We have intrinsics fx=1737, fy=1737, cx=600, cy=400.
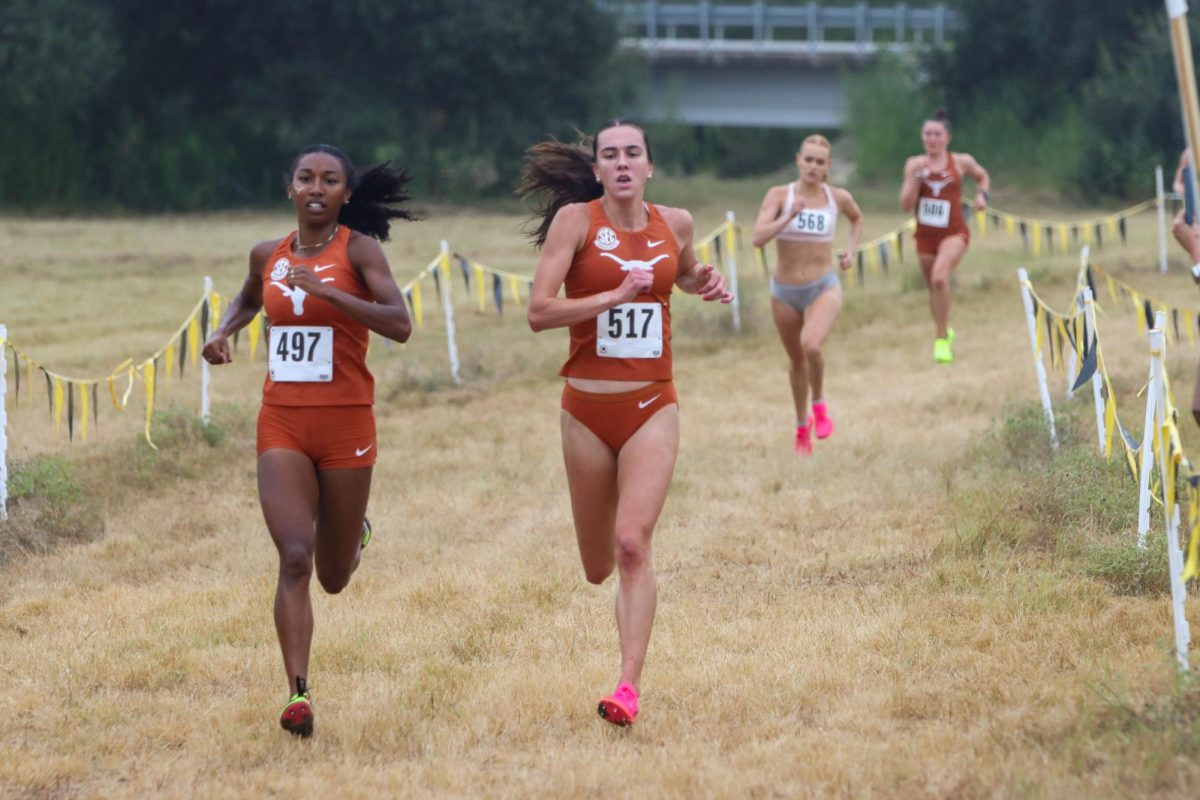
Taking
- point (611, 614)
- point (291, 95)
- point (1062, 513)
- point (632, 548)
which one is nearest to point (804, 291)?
point (1062, 513)

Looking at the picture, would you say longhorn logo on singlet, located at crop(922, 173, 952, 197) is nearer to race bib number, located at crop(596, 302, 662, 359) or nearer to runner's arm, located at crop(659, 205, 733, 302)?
runner's arm, located at crop(659, 205, 733, 302)

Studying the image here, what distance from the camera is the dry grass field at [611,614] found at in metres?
5.72


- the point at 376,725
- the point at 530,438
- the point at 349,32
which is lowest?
the point at 376,725

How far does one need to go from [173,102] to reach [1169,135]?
23192mm

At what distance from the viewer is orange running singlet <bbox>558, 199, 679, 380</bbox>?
21.1ft

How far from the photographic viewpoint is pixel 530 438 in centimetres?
1341

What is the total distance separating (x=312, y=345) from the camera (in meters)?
6.43

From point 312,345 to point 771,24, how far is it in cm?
4236

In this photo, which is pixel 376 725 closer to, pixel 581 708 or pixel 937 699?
pixel 581 708

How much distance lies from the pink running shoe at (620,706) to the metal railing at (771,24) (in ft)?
132

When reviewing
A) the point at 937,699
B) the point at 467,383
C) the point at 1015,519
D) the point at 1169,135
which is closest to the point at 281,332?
the point at 937,699

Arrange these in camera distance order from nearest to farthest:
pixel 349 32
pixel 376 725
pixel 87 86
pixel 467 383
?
pixel 376 725 → pixel 467 383 → pixel 87 86 → pixel 349 32

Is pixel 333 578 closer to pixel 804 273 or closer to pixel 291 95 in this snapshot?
pixel 804 273

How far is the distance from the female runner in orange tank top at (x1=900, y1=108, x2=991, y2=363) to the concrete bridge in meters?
32.6
